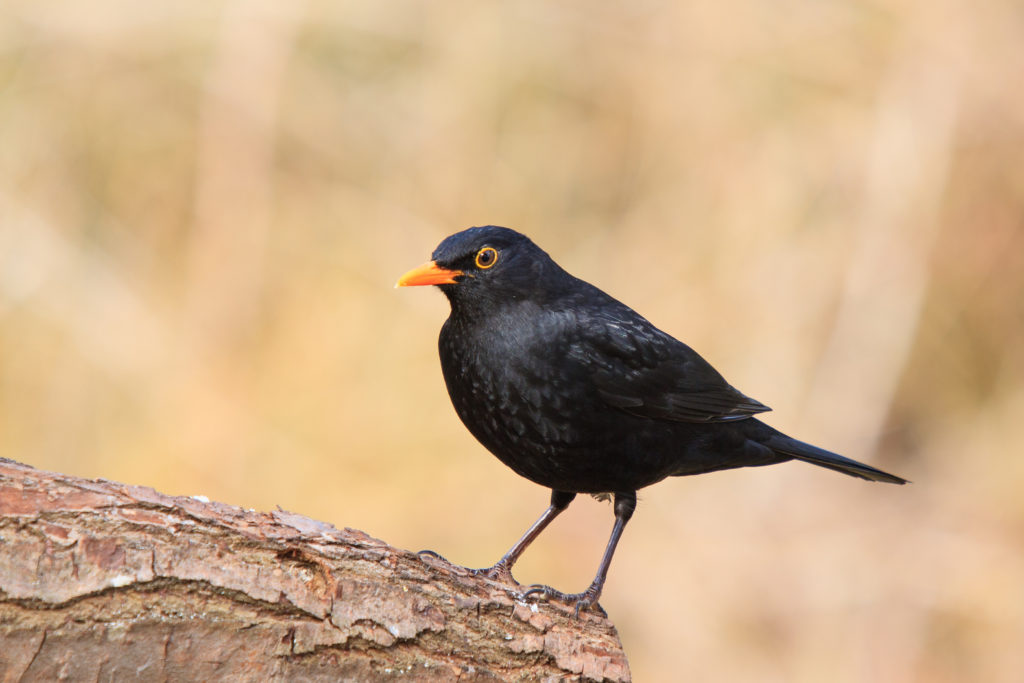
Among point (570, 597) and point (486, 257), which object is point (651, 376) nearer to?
point (486, 257)

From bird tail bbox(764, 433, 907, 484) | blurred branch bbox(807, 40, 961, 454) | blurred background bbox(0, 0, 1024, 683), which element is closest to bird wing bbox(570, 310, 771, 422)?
bird tail bbox(764, 433, 907, 484)

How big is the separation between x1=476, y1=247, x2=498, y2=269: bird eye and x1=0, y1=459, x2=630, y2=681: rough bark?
1.33 metres

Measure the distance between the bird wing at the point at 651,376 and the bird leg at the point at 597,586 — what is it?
0.38 metres

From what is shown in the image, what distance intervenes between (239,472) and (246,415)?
17.6 inches

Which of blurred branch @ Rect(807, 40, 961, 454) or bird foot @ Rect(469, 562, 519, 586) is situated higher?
blurred branch @ Rect(807, 40, 961, 454)

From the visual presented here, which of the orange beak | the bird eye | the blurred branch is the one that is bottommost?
the orange beak

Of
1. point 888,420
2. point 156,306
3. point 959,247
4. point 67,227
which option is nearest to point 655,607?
point 888,420

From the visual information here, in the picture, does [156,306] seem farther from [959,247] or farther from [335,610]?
[959,247]

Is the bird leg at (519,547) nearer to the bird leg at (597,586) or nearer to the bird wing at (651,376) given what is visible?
the bird leg at (597,586)

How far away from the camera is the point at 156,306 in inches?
308

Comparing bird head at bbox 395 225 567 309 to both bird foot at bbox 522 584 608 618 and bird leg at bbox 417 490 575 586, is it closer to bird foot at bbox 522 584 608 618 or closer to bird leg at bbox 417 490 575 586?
bird leg at bbox 417 490 575 586

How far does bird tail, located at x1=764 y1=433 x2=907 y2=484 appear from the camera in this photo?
4398 mm

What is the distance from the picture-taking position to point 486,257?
3980 millimetres

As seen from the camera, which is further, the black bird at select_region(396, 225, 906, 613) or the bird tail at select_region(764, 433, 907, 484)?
the bird tail at select_region(764, 433, 907, 484)
